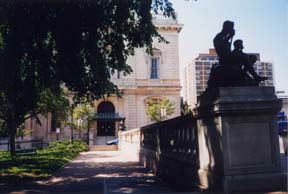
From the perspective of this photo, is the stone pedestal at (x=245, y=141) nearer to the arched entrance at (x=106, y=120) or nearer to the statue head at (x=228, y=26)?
the statue head at (x=228, y=26)

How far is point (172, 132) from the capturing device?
10250 millimetres

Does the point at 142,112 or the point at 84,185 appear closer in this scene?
the point at 84,185

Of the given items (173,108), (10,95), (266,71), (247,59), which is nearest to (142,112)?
(173,108)

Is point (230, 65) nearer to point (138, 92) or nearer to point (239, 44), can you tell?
point (239, 44)

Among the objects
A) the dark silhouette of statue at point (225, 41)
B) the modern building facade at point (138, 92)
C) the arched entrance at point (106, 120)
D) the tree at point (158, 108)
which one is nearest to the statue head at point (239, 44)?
the dark silhouette of statue at point (225, 41)

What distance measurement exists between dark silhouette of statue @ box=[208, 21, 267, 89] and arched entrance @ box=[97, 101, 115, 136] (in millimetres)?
47078

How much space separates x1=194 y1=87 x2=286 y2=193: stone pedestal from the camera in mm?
6160

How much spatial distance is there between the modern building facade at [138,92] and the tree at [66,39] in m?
39.2

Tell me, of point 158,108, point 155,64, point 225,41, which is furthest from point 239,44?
point 155,64

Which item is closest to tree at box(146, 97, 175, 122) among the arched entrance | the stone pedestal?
the arched entrance

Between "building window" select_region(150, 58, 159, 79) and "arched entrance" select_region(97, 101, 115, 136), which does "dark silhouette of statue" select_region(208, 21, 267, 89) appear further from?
"building window" select_region(150, 58, 159, 79)

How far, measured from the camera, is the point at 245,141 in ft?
20.8

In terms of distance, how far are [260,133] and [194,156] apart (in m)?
1.97

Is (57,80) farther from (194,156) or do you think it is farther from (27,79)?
(194,156)
